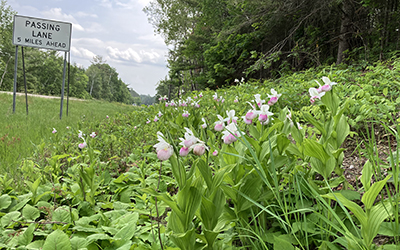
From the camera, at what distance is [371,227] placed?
32.3 inches

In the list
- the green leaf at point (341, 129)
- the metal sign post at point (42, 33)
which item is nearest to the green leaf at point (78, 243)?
the green leaf at point (341, 129)

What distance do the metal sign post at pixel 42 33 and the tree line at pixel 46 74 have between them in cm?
Result: 348

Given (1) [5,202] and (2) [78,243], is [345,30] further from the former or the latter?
(1) [5,202]

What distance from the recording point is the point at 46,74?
39.8m

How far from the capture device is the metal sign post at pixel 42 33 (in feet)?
20.0

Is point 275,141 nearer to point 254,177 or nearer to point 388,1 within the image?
point 254,177

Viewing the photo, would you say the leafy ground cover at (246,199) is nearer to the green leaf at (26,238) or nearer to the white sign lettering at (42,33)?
the green leaf at (26,238)

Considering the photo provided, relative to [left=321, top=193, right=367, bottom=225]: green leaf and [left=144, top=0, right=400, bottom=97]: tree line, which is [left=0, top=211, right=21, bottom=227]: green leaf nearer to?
[left=321, top=193, right=367, bottom=225]: green leaf

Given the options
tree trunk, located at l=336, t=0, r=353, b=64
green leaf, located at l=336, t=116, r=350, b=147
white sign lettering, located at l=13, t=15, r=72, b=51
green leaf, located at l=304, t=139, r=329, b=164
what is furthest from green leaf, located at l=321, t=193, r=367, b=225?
white sign lettering, located at l=13, t=15, r=72, b=51

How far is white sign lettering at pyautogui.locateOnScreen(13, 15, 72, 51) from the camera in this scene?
6.11 m

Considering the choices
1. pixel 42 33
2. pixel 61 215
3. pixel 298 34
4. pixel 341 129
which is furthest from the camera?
pixel 298 34

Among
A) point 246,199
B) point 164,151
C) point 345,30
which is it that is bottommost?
point 246,199

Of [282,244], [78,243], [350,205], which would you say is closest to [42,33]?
[78,243]

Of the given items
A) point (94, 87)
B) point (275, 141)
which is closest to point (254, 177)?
point (275, 141)
